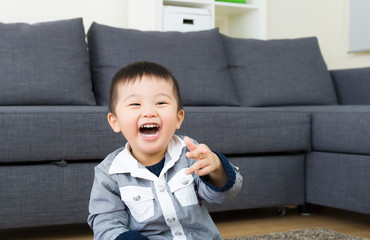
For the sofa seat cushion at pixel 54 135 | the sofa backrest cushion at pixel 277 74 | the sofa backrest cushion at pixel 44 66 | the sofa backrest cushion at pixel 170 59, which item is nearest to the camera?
the sofa seat cushion at pixel 54 135

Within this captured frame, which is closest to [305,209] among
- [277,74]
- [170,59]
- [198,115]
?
[198,115]

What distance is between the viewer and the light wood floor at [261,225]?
5.91 feet

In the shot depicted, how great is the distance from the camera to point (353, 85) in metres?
2.70

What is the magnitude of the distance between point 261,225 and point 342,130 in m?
0.48

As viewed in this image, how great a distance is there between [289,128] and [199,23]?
1189 mm

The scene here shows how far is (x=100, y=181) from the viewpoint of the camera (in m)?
1.07

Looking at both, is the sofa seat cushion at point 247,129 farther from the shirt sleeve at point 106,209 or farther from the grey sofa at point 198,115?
the shirt sleeve at point 106,209

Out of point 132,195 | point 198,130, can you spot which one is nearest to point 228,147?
point 198,130

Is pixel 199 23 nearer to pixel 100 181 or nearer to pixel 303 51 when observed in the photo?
pixel 303 51

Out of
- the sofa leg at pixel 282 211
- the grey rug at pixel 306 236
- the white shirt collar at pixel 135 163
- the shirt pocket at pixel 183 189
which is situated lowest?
the sofa leg at pixel 282 211

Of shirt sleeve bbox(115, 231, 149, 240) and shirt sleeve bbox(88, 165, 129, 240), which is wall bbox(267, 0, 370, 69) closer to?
shirt sleeve bbox(88, 165, 129, 240)

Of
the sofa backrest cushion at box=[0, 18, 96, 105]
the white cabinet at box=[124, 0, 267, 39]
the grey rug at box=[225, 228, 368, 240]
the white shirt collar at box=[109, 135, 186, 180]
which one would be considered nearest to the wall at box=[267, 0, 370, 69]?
the white cabinet at box=[124, 0, 267, 39]

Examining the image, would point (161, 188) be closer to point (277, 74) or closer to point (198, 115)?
point (198, 115)

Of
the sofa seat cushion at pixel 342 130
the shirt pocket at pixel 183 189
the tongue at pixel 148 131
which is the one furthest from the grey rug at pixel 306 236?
the tongue at pixel 148 131
